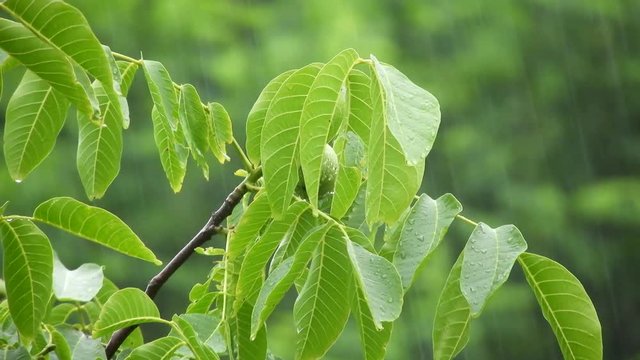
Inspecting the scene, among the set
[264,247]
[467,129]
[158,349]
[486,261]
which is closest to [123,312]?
[158,349]

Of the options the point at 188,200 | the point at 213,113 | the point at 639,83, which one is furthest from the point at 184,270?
the point at 213,113

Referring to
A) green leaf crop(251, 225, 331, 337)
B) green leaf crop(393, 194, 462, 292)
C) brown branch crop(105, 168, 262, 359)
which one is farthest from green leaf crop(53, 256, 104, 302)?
green leaf crop(393, 194, 462, 292)

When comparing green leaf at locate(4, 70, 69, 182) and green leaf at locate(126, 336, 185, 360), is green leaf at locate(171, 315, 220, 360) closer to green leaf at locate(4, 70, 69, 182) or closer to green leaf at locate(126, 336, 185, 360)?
green leaf at locate(126, 336, 185, 360)

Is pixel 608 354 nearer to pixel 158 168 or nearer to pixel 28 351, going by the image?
pixel 158 168

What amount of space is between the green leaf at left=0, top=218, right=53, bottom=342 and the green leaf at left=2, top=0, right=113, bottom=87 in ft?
0.74

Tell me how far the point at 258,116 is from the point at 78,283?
32 centimetres

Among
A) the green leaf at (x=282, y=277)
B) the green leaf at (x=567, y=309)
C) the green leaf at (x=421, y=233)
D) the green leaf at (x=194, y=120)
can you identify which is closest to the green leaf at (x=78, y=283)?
the green leaf at (x=194, y=120)

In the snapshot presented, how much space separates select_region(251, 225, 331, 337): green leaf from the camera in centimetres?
94

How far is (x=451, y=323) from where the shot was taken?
3.28 ft

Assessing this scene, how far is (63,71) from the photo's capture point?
840 millimetres

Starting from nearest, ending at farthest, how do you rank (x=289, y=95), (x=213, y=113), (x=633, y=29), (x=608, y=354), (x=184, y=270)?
(x=289, y=95), (x=213, y=113), (x=184, y=270), (x=608, y=354), (x=633, y=29)

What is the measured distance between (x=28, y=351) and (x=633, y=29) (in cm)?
782

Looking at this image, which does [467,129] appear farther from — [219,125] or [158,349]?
[158,349]

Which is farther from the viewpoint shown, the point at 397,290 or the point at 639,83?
the point at 639,83
